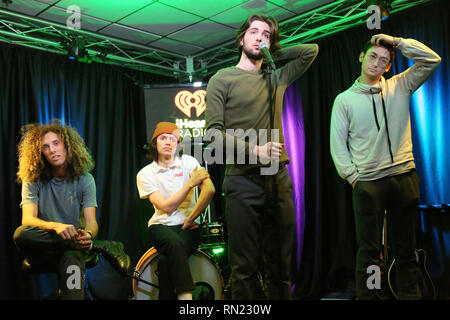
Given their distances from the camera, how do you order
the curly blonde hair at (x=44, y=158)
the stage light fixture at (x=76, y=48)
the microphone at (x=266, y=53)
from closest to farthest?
the microphone at (x=266, y=53), the curly blonde hair at (x=44, y=158), the stage light fixture at (x=76, y=48)

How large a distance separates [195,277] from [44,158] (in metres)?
1.61

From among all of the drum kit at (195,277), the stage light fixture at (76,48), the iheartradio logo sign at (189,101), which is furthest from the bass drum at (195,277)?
the stage light fixture at (76,48)

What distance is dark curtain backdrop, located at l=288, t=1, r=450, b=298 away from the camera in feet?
12.6

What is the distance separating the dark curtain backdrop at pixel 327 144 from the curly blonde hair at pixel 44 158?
2.82 meters

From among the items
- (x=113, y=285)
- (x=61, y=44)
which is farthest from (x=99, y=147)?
(x=113, y=285)

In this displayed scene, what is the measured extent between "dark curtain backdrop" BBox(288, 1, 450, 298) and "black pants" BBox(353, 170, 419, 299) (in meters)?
1.55

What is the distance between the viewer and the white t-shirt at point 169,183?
3188mm

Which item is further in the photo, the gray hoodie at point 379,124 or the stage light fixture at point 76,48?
the stage light fixture at point 76,48

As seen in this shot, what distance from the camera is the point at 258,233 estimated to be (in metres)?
1.94

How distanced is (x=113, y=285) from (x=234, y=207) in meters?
3.52

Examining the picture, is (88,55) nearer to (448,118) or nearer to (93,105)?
(93,105)

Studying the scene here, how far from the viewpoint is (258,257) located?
75.9 inches

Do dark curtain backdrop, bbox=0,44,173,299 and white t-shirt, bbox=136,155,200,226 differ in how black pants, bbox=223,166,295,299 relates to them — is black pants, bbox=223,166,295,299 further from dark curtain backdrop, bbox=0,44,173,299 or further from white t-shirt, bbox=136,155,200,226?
dark curtain backdrop, bbox=0,44,173,299

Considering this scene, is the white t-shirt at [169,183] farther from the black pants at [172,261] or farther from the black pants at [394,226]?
the black pants at [394,226]
